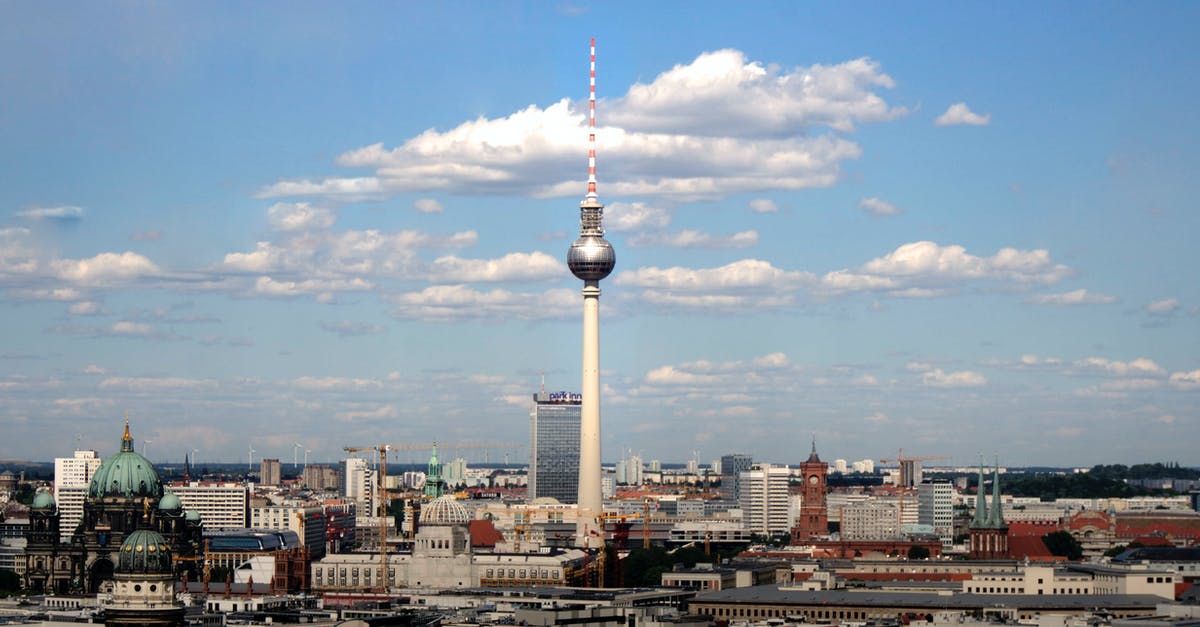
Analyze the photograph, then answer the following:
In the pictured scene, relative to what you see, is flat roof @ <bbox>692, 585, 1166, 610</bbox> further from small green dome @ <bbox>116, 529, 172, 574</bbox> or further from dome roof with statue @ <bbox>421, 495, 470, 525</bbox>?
small green dome @ <bbox>116, 529, 172, 574</bbox>

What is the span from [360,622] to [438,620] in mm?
11099

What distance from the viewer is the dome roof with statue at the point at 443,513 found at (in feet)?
623

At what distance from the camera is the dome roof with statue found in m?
190

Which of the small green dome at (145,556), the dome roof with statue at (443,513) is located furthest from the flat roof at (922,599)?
the small green dome at (145,556)

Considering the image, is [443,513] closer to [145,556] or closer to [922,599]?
[922,599]

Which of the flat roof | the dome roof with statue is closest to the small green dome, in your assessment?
the flat roof

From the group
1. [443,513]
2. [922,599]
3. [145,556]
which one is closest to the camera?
[145,556]

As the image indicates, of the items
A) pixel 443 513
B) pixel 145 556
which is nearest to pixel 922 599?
pixel 443 513

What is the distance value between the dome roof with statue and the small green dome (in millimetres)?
78285

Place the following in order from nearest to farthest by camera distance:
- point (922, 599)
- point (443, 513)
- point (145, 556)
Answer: point (145, 556)
point (922, 599)
point (443, 513)

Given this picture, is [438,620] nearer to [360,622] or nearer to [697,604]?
[360,622]

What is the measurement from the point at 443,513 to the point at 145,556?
8120 cm

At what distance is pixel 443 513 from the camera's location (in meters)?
191

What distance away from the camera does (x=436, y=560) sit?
187 meters
